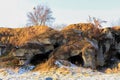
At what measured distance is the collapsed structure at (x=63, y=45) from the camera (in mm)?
18953

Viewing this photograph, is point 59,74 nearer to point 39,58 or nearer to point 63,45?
point 39,58

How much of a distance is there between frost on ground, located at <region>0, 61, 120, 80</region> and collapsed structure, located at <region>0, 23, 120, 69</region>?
1047mm

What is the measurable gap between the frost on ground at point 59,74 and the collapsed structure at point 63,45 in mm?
1047

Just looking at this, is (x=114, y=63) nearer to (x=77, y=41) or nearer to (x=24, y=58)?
(x=77, y=41)

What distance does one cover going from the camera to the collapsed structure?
62.2 feet

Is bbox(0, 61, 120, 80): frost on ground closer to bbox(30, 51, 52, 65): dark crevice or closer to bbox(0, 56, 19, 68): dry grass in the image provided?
bbox(0, 56, 19, 68): dry grass

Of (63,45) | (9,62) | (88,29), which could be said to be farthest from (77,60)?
(9,62)

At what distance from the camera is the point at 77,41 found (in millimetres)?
20250

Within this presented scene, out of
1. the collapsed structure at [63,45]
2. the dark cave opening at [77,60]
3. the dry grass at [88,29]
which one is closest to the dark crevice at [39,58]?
the collapsed structure at [63,45]

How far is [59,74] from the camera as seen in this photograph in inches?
634

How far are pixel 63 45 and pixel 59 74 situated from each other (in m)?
4.06

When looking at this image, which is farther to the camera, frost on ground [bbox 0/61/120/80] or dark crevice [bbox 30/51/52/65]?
dark crevice [bbox 30/51/52/65]

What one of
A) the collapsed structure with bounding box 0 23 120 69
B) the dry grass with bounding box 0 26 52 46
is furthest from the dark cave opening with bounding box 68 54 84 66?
the dry grass with bounding box 0 26 52 46

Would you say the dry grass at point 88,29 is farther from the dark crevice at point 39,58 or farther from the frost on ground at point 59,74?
the frost on ground at point 59,74
